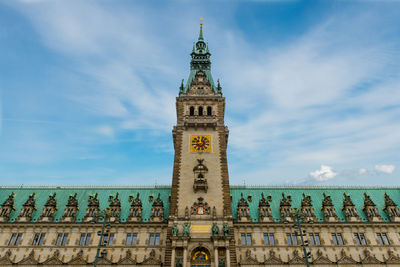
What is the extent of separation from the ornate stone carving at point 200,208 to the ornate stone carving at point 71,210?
20.7 m

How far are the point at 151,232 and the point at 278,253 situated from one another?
2033 centimetres

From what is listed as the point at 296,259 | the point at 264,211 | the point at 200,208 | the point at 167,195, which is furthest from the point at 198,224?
the point at 296,259

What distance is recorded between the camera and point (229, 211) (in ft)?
130

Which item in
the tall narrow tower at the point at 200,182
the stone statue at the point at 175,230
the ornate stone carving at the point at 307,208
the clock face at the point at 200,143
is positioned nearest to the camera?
the tall narrow tower at the point at 200,182

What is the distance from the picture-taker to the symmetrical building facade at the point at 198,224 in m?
38.7

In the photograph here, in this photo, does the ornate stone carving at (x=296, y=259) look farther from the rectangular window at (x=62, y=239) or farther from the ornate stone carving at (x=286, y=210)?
the rectangular window at (x=62, y=239)

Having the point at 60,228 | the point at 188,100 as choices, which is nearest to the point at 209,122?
the point at 188,100

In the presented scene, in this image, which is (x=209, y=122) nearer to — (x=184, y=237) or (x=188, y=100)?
(x=188, y=100)

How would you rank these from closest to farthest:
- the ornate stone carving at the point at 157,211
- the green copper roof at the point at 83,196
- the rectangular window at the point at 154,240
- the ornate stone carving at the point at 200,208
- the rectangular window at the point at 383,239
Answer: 1. the ornate stone carving at the point at 200,208
2. the rectangular window at the point at 154,240
3. the rectangular window at the point at 383,239
4. the ornate stone carving at the point at 157,211
5. the green copper roof at the point at 83,196

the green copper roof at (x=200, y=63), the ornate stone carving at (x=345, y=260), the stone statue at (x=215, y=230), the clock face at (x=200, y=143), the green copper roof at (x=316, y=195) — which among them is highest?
the green copper roof at (x=200, y=63)

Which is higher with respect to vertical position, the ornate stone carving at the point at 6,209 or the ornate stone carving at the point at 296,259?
the ornate stone carving at the point at 6,209

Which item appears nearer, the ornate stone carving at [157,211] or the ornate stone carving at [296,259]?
the ornate stone carving at [296,259]

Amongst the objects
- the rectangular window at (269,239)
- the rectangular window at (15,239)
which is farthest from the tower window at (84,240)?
the rectangular window at (269,239)

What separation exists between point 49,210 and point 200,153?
27782mm
